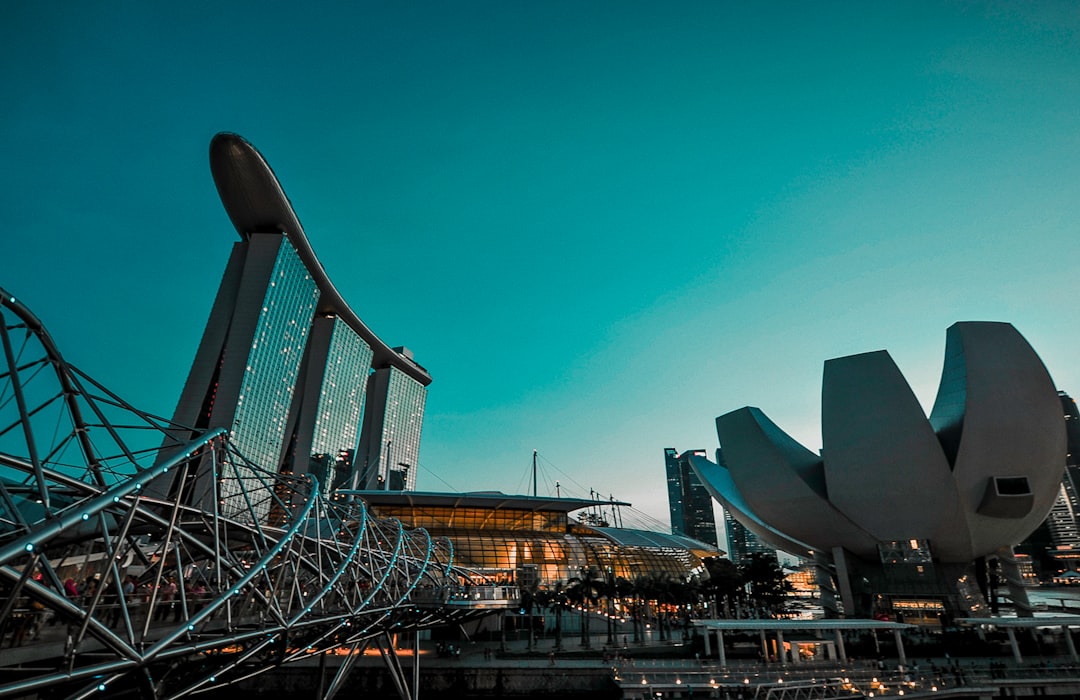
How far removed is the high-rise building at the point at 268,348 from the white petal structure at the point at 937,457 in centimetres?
5932

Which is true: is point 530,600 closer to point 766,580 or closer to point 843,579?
point 766,580

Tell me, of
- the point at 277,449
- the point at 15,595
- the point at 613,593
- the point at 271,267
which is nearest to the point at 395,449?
the point at 277,449

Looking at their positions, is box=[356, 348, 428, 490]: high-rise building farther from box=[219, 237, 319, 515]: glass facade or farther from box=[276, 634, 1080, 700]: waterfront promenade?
box=[276, 634, 1080, 700]: waterfront promenade

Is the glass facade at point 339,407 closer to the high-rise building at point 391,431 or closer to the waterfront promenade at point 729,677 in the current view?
the high-rise building at point 391,431

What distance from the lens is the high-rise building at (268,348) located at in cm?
7725

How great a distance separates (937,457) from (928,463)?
3.34 feet

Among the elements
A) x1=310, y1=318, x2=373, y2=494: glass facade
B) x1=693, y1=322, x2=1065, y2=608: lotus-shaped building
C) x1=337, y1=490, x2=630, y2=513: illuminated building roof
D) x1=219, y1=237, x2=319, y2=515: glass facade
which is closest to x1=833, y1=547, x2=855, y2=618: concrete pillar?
x1=693, y1=322, x2=1065, y2=608: lotus-shaped building

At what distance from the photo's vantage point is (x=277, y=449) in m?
88.4

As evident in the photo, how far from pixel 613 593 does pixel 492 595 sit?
21.9m

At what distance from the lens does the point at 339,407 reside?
12225cm

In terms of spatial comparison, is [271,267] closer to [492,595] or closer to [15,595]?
[492,595]

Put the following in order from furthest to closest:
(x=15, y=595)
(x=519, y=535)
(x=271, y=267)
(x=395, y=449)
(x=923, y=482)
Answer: (x=395, y=449) → (x=271, y=267) → (x=519, y=535) → (x=923, y=482) → (x=15, y=595)

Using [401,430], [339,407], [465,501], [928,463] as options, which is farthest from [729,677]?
[401,430]

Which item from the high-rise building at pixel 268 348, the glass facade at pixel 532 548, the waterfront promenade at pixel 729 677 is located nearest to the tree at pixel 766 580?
the glass facade at pixel 532 548
